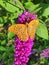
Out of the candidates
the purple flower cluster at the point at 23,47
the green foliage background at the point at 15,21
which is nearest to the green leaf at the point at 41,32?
the green foliage background at the point at 15,21

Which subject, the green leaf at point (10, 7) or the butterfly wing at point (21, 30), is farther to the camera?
the green leaf at point (10, 7)

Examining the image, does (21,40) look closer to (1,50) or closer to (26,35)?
(26,35)

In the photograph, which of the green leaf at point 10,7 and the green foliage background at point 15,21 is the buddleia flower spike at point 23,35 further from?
the green leaf at point 10,7

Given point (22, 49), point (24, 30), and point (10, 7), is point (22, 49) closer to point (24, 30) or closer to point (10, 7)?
point (24, 30)

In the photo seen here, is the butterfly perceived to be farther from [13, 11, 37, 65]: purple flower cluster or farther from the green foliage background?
the green foliage background

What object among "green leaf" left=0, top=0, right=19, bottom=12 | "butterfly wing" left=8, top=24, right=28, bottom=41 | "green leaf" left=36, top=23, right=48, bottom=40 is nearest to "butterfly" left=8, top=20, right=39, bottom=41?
"butterfly wing" left=8, top=24, right=28, bottom=41

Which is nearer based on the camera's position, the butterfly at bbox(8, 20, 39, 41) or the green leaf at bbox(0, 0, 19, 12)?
the butterfly at bbox(8, 20, 39, 41)

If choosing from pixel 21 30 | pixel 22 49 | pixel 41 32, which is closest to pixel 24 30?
pixel 21 30

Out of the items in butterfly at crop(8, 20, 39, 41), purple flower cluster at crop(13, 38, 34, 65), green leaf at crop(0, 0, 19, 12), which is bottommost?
purple flower cluster at crop(13, 38, 34, 65)
